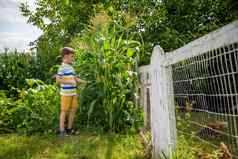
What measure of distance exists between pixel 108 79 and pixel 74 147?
1.25 metres

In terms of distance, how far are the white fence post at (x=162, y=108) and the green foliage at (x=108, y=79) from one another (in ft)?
5.07

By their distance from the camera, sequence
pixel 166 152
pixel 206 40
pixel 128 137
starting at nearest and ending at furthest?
pixel 206 40
pixel 166 152
pixel 128 137

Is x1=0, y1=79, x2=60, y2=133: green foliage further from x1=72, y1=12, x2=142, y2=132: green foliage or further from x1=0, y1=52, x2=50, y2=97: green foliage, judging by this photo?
x1=0, y1=52, x2=50, y2=97: green foliage

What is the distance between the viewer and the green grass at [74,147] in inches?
152

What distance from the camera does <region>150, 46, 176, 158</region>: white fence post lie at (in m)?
2.90

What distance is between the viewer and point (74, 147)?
4.23 metres

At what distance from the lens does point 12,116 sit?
5887mm

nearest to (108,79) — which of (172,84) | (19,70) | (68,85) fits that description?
(68,85)

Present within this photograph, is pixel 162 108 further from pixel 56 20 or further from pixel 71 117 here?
pixel 56 20

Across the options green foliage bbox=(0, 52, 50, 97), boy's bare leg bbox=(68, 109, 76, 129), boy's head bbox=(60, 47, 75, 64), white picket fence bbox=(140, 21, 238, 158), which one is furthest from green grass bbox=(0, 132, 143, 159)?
green foliage bbox=(0, 52, 50, 97)

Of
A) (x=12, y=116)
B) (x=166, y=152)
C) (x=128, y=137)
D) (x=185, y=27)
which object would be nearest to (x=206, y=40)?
(x=166, y=152)

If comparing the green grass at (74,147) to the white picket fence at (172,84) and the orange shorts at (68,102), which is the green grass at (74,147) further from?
the white picket fence at (172,84)

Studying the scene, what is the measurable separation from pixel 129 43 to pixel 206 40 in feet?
11.2

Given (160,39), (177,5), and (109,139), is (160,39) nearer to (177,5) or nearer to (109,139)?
(177,5)
